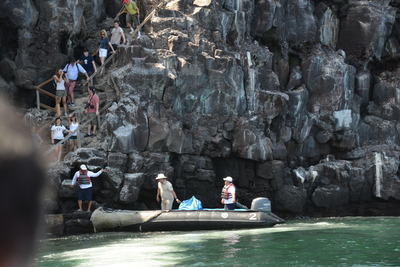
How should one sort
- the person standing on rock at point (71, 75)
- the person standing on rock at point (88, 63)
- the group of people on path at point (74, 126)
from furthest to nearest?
1. the person standing on rock at point (88, 63)
2. the person standing on rock at point (71, 75)
3. the group of people on path at point (74, 126)

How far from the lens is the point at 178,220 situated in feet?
66.1

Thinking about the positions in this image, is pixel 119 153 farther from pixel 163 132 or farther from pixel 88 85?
pixel 88 85

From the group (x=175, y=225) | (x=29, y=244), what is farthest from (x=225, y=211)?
(x=29, y=244)

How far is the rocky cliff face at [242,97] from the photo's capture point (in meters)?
23.9

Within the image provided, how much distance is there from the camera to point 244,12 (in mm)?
29219

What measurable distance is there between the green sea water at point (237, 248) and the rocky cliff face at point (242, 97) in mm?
4983

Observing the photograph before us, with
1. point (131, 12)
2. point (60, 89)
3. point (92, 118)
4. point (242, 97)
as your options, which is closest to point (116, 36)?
point (131, 12)

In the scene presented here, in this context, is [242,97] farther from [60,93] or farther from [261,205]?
[60,93]

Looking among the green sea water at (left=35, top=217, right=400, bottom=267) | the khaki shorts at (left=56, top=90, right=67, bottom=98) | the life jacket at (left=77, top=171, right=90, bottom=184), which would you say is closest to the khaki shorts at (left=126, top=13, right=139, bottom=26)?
the khaki shorts at (left=56, top=90, right=67, bottom=98)

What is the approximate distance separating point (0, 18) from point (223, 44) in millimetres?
9414

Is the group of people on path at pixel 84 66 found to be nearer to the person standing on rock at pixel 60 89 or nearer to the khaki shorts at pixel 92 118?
the person standing on rock at pixel 60 89

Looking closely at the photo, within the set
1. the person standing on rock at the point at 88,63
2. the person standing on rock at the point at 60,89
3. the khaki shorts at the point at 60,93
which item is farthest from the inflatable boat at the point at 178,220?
the person standing on rock at the point at 88,63

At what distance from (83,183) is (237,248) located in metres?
7.73

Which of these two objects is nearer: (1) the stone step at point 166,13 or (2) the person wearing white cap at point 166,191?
(2) the person wearing white cap at point 166,191
